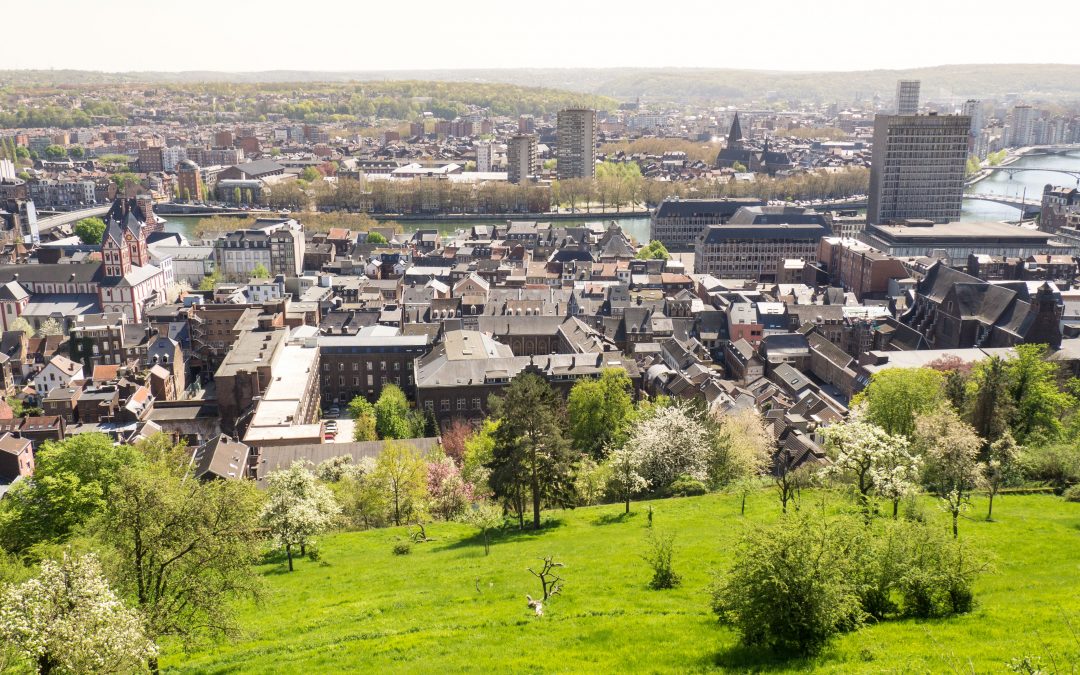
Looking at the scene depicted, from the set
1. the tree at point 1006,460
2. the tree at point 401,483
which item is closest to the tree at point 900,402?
the tree at point 1006,460

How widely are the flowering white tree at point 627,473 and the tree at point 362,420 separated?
2250 cm

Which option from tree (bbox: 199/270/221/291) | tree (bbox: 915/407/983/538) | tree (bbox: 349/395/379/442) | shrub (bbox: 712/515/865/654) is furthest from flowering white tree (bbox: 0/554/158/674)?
tree (bbox: 199/270/221/291)

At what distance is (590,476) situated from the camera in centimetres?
4297

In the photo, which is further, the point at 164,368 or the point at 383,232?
the point at 383,232

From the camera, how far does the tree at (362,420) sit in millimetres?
59031

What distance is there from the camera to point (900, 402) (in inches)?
1781

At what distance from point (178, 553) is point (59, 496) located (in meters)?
17.2

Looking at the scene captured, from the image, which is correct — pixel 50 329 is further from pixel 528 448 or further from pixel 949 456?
pixel 949 456

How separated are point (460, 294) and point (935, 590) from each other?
241 ft

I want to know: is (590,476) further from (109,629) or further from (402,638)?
(109,629)

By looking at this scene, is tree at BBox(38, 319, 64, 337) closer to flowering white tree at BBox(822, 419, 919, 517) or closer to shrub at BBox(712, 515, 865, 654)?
flowering white tree at BBox(822, 419, 919, 517)

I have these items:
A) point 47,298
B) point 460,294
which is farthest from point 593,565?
point 47,298

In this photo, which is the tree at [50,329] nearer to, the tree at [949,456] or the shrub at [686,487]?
the shrub at [686,487]

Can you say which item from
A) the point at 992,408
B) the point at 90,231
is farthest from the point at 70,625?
the point at 90,231
